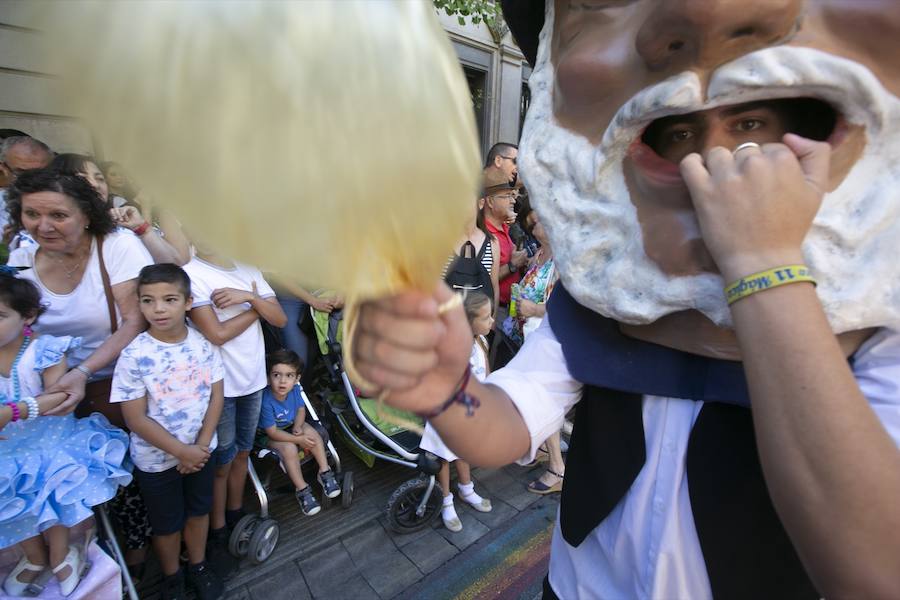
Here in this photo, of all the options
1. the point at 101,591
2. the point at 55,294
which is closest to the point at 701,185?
the point at 55,294

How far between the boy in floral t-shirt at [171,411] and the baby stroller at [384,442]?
786 mm

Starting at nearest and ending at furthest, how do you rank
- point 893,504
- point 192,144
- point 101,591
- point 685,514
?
point 192,144 → point 893,504 → point 685,514 → point 101,591

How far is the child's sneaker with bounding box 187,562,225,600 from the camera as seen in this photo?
2.17 m

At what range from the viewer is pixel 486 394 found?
889mm

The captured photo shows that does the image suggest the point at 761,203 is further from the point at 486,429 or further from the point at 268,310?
the point at 268,310

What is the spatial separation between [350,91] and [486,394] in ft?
1.96

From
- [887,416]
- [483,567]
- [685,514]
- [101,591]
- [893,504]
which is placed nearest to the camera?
[893,504]

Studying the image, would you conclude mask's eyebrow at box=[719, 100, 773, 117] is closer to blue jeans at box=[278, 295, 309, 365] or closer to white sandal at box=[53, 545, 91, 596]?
white sandal at box=[53, 545, 91, 596]

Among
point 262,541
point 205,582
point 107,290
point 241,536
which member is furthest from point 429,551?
point 107,290

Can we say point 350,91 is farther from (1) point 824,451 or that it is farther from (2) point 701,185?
(1) point 824,451

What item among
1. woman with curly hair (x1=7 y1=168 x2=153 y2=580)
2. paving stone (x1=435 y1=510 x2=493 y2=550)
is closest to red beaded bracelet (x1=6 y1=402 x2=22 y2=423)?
woman with curly hair (x1=7 y1=168 x2=153 y2=580)

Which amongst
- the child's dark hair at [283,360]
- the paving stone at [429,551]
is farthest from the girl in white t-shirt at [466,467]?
the child's dark hair at [283,360]

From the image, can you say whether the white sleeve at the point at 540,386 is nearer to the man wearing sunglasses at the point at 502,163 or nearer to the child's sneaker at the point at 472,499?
the child's sneaker at the point at 472,499

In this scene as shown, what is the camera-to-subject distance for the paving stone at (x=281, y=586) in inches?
89.2
